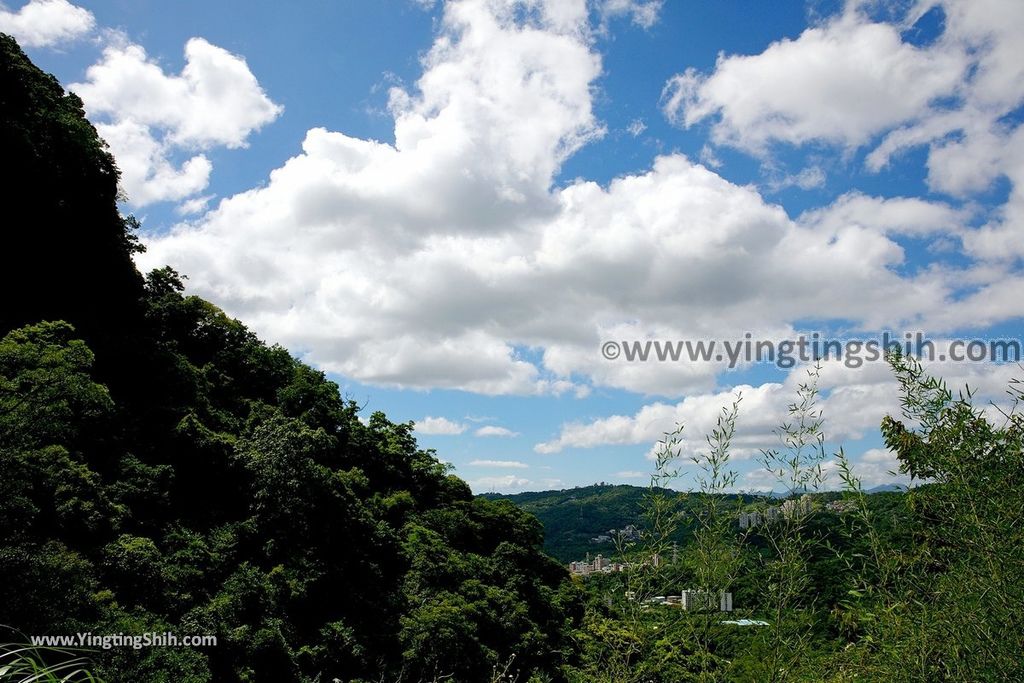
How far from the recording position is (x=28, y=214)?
45.4 ft

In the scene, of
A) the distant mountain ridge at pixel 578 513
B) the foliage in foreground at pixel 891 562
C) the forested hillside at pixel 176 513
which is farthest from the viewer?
the distant mountain ridge at pixel 578 513

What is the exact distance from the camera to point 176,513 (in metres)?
13.2

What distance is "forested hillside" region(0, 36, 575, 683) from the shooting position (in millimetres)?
8594

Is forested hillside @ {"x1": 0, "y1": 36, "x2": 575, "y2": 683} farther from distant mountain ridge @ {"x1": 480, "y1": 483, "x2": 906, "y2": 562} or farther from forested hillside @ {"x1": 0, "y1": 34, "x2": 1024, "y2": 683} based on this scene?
distant mountain ridge @ {"x1": 480, "y1": 483, "x2": 906, "y2": 562}

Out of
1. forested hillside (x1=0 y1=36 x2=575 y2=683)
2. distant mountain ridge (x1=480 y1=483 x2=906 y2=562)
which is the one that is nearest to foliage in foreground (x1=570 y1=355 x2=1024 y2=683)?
forested hillside (x1=0 y1=36 x2=575 y2=683)

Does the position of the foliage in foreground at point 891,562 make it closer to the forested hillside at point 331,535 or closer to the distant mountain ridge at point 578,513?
the forested hillside at point 331,535

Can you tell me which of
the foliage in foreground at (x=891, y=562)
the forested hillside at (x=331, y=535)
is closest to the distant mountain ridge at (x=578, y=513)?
the forested hillside at (x=331, y=535)

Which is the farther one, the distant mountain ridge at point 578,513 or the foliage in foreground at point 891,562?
the distant mountain ridge at point 578,513

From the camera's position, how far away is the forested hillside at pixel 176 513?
8.59m

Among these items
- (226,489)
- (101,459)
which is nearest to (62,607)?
(101,459)

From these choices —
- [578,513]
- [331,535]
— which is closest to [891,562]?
[331,535]

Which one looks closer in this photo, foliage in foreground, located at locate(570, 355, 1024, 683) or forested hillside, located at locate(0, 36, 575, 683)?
foliage in foreground, located at locate(570, 355, 1024, 683)

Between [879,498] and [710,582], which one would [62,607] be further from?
[879,498]

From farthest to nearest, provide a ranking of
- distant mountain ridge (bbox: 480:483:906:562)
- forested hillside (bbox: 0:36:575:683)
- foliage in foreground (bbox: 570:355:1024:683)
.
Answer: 1. distant mountain ridge (bbox: 480:483:906:562)
2. forested hillside (bbox: 0:36:575:683)
3. foliage in foreground (bbox: 570:355:1024:683)
